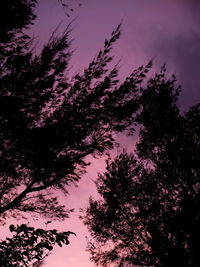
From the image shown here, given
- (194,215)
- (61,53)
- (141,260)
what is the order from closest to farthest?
(61,53)
(194,215)
(141,260)

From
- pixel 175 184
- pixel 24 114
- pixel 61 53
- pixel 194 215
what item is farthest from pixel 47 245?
pixel 175 184


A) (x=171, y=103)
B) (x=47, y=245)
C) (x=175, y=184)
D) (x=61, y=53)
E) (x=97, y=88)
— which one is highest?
(x=171, y=103)

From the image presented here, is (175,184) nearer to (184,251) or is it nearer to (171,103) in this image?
(184,251)

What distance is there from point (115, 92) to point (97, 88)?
0.84m

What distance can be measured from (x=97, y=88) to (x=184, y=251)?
13.1 metres

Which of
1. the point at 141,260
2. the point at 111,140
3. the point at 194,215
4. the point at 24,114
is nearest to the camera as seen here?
the point at 24,114

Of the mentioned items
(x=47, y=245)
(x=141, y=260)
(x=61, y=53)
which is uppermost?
(x=61, y=53)

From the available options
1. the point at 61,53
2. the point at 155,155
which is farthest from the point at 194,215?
the point at 61,53

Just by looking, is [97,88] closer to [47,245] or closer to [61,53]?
[61,53]

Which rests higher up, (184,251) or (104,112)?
(104,112)

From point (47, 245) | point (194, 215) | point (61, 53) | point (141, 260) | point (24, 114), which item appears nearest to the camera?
point (47, 245)

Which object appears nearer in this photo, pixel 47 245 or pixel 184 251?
pixel 47 245

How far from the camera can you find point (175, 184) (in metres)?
21.5

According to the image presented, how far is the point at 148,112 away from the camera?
2302 centimetres
